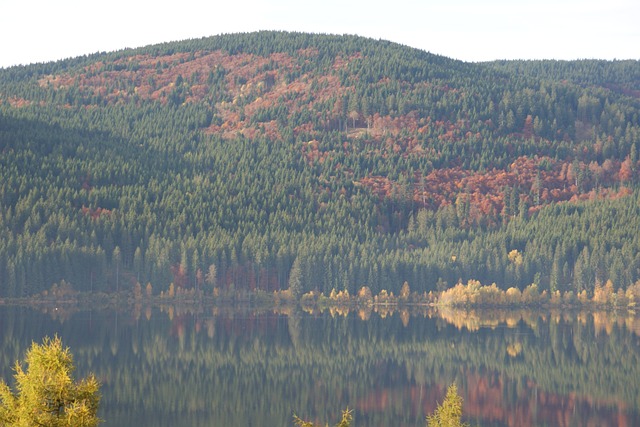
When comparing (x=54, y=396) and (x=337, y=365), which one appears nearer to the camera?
(x=54, y=396)

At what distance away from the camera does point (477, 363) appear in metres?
129

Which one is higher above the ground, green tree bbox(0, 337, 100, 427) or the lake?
green tree bbox(0, 337, 100, 427)

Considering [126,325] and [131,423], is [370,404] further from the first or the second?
[126,325]

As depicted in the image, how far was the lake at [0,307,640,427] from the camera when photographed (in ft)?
313

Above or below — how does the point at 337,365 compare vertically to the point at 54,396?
below

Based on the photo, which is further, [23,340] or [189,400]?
[23,340]

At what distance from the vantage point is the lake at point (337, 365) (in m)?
95.2

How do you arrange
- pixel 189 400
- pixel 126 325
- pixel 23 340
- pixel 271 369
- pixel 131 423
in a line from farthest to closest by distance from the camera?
pixel 126 325 < pixel 23 340 < pixel 271 369 < pixel 189 400 < pixel 131 423

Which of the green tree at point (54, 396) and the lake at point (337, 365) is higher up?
the green tree at point (54, 396)

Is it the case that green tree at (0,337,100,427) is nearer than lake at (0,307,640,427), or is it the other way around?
green tree at (0,337,100,427)

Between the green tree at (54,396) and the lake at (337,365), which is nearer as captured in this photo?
the green tree at (54,396)

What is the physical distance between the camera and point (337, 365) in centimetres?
12544

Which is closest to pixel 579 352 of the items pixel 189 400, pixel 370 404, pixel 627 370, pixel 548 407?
pixel 627 370

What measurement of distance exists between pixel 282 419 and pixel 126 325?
235 feet
